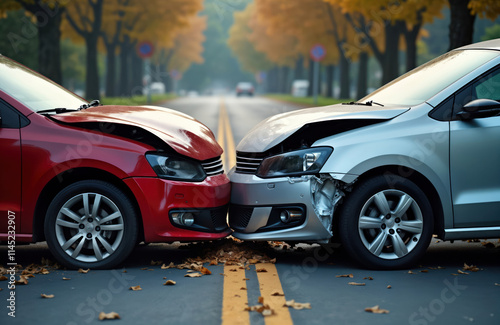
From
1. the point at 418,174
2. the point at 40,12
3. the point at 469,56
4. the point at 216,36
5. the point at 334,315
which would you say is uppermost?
the point at 216,36

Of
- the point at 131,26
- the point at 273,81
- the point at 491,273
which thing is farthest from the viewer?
the point at 273,81

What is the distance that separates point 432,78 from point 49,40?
Answer: 1977cm

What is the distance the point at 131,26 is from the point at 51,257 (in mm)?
36737

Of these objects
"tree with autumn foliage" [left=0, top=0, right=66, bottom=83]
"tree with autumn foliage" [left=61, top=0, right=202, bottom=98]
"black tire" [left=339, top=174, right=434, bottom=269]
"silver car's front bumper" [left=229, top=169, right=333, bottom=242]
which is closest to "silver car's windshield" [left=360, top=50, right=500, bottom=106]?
"black tire" [left=339, top=174, right=434, bottom=269]

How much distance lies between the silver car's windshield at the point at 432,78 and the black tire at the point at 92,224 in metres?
2.50

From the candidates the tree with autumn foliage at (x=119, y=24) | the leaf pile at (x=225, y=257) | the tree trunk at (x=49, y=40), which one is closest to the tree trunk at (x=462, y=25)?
the leaf pile at (x=225, y=257)

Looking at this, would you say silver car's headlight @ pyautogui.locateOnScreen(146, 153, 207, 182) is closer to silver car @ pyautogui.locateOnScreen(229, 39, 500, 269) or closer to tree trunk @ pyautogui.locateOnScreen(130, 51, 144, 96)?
silver car @ pyautogui.locateOnScreen(229, 39, 500, 269)

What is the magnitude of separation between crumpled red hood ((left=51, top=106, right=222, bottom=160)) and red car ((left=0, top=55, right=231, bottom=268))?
0.9 inches

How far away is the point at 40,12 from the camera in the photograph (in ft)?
78.7

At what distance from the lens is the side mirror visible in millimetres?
5914

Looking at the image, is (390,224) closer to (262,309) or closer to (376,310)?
(376,310)

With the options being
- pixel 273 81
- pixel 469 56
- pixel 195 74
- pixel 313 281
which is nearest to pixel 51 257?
pixel 313 281

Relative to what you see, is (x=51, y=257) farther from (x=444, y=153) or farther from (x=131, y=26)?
(x=131, y=26)

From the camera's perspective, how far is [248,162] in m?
6.45
